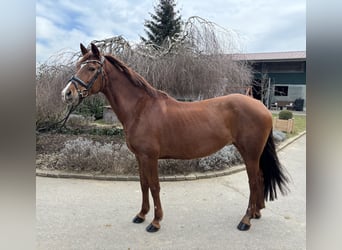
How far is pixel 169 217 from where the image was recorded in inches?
112

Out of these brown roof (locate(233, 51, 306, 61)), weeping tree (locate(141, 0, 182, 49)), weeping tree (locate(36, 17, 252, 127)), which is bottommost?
weeping tree (locate(36, 17, 252, 127))

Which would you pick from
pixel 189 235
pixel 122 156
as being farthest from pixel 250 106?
pixel 122 156

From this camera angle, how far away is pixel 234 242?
7.61ft

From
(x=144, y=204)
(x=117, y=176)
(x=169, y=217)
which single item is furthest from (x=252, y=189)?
(x=117, y=176)

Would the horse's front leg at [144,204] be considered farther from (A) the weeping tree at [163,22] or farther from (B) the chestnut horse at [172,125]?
(A) the weeping tree at [163,22]

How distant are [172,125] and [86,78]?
39.3 inches

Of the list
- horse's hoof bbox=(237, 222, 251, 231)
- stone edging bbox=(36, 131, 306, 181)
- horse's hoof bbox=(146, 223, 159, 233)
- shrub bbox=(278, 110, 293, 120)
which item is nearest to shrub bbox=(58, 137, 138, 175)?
stone edging bbox=(36, 131, 306, 181)

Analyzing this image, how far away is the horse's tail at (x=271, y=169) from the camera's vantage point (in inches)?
111

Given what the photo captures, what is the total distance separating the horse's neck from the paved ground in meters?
1.18

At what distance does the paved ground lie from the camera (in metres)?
2.32

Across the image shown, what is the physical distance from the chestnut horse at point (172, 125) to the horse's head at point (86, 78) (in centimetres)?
4

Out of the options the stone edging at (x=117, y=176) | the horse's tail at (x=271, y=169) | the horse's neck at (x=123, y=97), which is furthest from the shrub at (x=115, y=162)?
the horse's neck at (x=123, y=97)

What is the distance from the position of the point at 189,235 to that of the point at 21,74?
226cm

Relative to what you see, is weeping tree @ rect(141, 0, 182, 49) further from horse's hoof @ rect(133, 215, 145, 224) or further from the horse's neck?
horse's hoof @ rect(133, 215, 145, 224)
